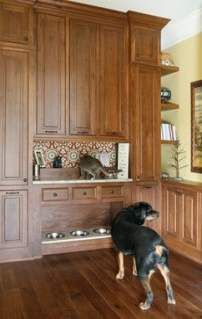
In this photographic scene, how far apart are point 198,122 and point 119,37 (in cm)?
149

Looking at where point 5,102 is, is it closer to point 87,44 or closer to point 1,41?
point 1,41

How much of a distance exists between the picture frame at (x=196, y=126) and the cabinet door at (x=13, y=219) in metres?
2.16

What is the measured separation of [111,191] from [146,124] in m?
0.99

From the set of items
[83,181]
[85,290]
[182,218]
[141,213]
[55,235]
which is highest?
[83,181]

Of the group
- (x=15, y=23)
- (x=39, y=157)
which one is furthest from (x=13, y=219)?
(x=15, y=23)

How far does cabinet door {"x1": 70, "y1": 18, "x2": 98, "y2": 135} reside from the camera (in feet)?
11.7

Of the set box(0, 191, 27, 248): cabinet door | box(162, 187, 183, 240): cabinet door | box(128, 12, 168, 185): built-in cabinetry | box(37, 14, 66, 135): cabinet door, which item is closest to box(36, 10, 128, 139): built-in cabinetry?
box(37, 14, 66, 135): cabinet door

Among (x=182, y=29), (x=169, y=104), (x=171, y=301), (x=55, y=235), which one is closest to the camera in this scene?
(x=171, y=301)

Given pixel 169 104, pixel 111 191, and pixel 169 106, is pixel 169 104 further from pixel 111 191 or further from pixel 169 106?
pixel 111 191

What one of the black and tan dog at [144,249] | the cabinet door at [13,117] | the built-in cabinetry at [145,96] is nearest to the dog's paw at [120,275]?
the black and tan dog at [144,249]

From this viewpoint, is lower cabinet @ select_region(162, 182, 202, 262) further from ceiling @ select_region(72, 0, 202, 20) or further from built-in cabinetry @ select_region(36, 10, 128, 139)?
ceiling @ select_region(72, 0, 202, 20)

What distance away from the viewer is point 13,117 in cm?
327

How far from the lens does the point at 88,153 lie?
407cm

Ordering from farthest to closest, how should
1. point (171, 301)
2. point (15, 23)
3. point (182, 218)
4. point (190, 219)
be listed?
point (182, 218) < point (190, 219) < point (15, 23) < point (171, 301)
